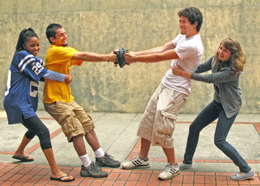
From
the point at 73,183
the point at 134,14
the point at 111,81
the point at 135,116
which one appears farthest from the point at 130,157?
the point at 134,14

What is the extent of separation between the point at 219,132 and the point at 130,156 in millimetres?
1424

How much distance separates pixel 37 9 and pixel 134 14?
2050 mm

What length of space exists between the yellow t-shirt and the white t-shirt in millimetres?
1172

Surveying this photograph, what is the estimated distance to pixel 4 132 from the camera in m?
6.59

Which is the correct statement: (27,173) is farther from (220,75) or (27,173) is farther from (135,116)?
(135,116)

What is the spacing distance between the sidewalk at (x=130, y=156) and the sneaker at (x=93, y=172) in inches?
2.3

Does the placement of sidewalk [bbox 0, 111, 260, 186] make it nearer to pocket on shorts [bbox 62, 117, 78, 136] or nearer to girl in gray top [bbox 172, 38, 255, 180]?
girl in gray top [bbox 172, 38, 255, 180]

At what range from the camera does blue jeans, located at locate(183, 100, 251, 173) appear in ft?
14.0

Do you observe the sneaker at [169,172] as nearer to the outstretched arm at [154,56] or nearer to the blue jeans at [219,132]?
the blue jeans at [219,132]

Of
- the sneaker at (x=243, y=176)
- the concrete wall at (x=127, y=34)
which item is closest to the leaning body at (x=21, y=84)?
the sneaker at (x=243, y=176)

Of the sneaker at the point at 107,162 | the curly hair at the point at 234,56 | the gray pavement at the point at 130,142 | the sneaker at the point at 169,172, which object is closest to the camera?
the curly hair at the point at 234,56

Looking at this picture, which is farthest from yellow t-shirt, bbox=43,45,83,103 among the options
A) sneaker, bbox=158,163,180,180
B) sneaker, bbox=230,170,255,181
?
sneaker, bbox=230,170,255,181

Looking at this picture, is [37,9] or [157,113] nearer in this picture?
[157,113]

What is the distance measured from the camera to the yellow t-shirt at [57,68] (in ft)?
14.5
